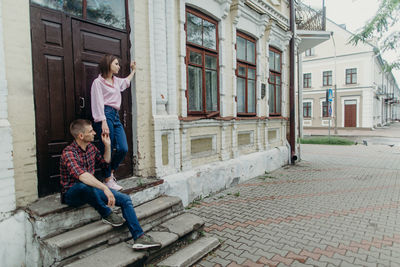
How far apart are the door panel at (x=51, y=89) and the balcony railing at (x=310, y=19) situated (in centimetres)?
944

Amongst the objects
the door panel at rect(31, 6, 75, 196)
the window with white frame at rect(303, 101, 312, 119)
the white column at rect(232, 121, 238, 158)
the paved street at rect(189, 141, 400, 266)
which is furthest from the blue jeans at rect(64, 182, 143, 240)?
the window with white frame at rect(303, 101, 312, 119)

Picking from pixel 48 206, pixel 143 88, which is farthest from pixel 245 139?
pixel 48 206

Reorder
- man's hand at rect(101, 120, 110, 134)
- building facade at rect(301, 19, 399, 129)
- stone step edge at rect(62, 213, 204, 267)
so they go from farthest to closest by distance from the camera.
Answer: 1. building facade at rect(301, 19, 399, 129)
2. man's hand at rect(101, 120, 110, 134)
3. stone step edge at rect(62, 213, 204, 267)

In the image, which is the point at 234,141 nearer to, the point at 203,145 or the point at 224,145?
the point at 224,145

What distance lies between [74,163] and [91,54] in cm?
173

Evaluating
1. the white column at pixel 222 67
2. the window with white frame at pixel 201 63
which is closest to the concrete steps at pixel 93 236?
the window with white frame at pixel 201 63

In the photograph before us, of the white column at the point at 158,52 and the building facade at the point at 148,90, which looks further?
the white column at the point at 158,52

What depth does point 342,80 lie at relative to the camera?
28391mm

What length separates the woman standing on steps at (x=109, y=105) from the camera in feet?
11.0

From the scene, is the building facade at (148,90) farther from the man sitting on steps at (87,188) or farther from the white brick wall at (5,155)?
the man sitting on steps at (87,188)

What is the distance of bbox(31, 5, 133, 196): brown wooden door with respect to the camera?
126 inches

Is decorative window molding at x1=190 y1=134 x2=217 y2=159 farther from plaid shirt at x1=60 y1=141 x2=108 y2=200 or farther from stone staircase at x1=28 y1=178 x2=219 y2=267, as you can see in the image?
plaid shirt at x1=60 y1=141 x2=108 y2=200

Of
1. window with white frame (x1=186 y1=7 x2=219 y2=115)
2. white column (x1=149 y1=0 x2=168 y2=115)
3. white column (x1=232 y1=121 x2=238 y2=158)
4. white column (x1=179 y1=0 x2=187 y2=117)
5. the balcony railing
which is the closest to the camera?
white column (x1=149 y1=0 x2=168 y2=115)

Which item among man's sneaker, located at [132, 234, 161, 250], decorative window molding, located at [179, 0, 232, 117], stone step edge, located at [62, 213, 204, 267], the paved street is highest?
decorative window molding, located at [179, 0, 232, 117]
